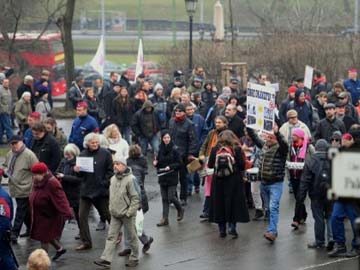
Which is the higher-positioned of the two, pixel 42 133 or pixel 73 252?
pixel 42 133

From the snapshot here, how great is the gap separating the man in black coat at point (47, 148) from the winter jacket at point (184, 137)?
2.58m

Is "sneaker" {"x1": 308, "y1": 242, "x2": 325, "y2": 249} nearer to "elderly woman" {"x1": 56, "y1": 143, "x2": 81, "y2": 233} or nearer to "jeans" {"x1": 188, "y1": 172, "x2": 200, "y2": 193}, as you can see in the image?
"elderly woman" {"x1": 56, "y1": 143, "x2": 81, "y2": 233}

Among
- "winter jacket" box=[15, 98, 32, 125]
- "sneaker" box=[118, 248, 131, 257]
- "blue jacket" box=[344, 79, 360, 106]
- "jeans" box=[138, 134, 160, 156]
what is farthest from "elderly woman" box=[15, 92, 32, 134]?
"sneaker" box=[118, 248, 131, 257]

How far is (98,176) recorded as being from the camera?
50.5 ft

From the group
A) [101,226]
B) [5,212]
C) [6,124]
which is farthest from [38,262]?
[6,124]

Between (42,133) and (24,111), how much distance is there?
Result: 304 inches

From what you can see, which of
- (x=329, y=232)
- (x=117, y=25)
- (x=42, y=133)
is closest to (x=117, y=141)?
(x=42, y=133)

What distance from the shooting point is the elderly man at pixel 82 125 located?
19.0 m

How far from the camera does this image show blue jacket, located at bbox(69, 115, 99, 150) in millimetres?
19109

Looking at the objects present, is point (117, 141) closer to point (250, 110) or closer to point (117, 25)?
point (250, 110)

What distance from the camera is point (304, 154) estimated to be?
16.8 m

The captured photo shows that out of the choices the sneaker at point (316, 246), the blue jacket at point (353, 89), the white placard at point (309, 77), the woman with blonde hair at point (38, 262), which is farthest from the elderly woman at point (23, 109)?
the woman with blonde hair at point (38, 262)

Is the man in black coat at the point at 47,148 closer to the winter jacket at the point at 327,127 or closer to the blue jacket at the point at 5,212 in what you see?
the blue jacket at the point at 5,212

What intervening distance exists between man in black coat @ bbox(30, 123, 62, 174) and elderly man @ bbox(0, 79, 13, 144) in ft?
27.9
